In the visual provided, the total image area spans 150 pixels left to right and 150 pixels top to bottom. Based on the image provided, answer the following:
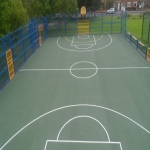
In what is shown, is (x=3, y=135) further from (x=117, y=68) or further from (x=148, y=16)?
(x=148, y=16)

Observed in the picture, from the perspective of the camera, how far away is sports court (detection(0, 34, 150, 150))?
5.89 m

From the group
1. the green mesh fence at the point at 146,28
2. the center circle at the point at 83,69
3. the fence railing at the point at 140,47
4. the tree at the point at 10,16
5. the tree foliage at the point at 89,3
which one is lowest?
the center circle at the point at 83,69

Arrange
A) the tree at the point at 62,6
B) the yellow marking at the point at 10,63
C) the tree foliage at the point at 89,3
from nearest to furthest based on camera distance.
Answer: the yellow marking at the point at 10,63, the tree at the point at 62,6, the tree foliage at the point at 89,3

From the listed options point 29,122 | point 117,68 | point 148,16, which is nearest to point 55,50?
point 117,68

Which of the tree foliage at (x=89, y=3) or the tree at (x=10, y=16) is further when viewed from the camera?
the tree foliage at (x=89, y=3)

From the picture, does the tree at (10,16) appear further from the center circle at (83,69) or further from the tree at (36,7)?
the tree at (36,7)

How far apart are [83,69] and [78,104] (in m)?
3.70

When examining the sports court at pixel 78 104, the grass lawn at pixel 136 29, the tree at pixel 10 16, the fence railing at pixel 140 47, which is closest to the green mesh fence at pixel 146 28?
the grass lawn at pixel 136 29

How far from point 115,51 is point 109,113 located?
8.02 metres

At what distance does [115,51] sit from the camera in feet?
47.0

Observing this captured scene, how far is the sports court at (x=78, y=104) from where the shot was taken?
5.89 meters

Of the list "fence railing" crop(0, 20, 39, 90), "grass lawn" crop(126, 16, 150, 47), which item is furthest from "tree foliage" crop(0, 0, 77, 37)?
"grass lawn" crop(126, 16, 150, 47)

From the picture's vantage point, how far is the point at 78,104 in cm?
773

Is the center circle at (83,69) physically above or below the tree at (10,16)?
below
